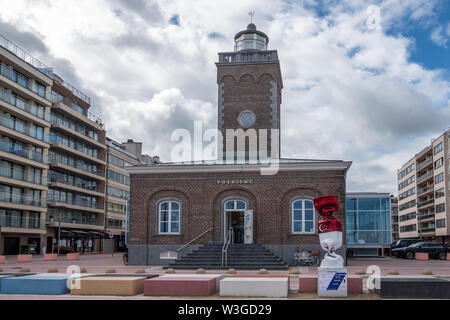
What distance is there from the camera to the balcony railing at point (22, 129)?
51.1 meters

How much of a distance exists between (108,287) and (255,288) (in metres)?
4.79

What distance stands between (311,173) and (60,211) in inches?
1609

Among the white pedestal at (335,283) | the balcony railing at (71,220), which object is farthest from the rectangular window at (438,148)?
the white pedestal at (335,283)

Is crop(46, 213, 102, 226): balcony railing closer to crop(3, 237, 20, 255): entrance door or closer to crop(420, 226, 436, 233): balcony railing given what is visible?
crop(3, 237, 20, 255): entrance door

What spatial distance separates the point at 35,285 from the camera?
57.4 ft

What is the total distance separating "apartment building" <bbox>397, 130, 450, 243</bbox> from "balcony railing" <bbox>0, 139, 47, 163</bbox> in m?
53.1

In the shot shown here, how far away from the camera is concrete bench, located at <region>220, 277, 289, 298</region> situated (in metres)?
16.3

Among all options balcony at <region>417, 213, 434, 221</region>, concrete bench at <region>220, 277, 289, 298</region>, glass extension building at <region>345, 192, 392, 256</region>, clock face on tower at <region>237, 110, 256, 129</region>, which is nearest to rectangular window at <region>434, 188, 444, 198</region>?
balcony at <region>417, 213, 434, 221</region>

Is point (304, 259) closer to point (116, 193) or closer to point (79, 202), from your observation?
point (79, 202)

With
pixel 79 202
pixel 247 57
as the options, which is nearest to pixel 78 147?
pixel 79 202

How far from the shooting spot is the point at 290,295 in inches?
658
